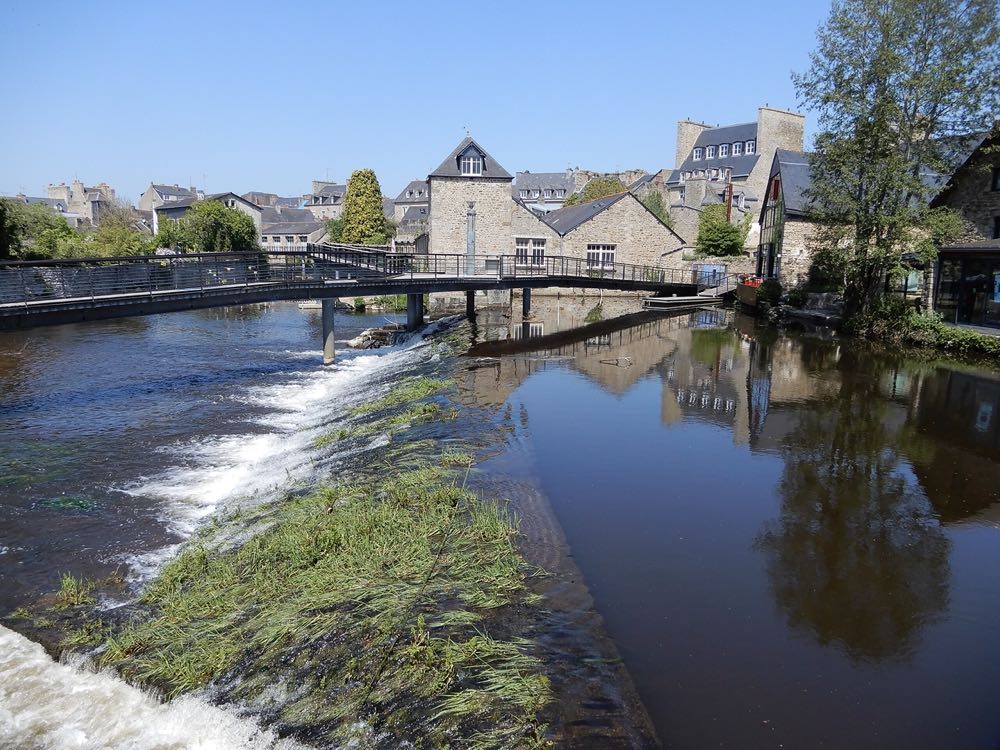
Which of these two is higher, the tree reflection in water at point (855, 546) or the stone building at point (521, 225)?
the stone building at point (521, 225)

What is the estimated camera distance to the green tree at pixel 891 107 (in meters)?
19.4

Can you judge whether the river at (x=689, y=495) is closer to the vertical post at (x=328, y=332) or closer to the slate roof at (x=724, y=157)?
the vertical post at (x=328, y=332)

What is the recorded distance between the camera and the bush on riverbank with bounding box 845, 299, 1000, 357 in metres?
19.1

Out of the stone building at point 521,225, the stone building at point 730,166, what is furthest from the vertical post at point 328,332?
the stone building at point 730,166

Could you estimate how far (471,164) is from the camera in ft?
114

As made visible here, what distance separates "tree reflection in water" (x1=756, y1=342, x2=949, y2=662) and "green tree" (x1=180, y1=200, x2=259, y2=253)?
38450 mm

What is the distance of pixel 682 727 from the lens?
15.5ft

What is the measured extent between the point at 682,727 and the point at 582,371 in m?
13.5

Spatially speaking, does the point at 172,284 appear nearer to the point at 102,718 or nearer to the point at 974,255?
the point at 102,718

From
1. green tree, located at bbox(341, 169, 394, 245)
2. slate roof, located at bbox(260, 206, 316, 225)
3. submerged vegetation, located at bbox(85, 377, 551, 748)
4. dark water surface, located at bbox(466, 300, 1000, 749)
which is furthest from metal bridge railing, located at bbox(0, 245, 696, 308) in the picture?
slate roof, located at bbox(260, 206, 316, 225)

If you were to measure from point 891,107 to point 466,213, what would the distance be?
2022 cm

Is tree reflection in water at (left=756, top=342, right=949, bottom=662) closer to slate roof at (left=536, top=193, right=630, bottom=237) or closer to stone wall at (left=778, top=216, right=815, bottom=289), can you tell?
stone wall at (left=778, top=216, right=815, bottom=289)

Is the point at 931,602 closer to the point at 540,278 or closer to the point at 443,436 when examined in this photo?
the point at 443,436

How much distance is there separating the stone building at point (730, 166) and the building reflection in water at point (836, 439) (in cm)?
3450
